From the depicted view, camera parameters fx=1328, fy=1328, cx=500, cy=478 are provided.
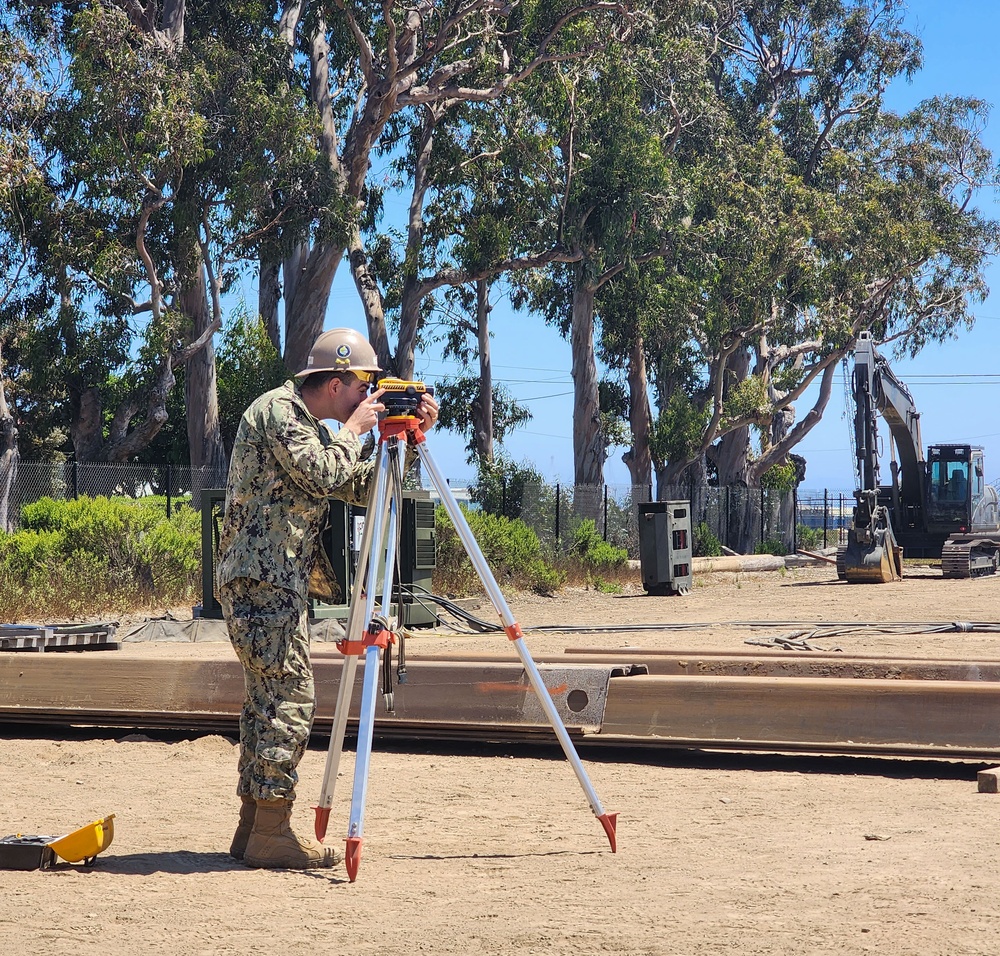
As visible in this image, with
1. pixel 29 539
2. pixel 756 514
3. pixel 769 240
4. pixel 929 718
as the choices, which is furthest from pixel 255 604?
pixel 756 514

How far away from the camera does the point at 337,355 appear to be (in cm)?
493

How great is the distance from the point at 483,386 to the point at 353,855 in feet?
107

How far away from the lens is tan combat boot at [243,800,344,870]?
192 inches

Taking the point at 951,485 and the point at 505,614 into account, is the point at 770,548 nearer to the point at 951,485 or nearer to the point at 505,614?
the point at 951,485

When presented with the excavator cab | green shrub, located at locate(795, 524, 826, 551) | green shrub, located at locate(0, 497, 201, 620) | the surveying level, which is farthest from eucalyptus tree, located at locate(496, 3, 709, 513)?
the surveying level

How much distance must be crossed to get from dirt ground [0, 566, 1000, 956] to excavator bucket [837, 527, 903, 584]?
19.9 m

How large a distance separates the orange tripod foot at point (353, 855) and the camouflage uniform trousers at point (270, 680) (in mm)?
347

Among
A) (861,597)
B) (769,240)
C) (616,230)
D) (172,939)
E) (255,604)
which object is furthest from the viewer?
(769,240)

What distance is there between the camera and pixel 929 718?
6.80 meters

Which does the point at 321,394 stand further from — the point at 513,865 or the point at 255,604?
the point at 513,865

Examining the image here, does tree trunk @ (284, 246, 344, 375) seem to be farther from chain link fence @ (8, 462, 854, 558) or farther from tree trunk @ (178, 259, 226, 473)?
chain link fence @ (8, 462, 854, 558)

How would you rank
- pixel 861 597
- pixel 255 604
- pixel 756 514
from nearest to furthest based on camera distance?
pixel 255 604
pixel 861 597
pixel 756 514

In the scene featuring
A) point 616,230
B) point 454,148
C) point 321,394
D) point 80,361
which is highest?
point 454,148

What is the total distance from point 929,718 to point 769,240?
98.2ft
